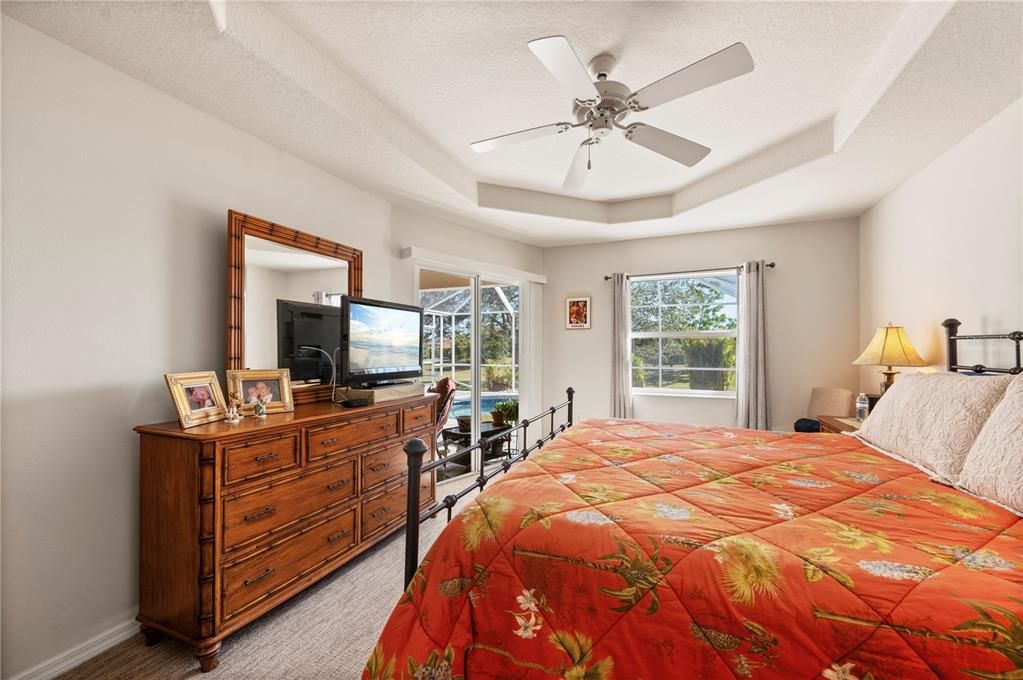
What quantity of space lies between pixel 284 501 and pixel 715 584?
1.85 metres

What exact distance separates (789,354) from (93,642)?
206 inches

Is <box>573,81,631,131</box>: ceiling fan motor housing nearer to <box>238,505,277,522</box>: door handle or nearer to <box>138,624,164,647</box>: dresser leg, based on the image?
<box>238,505,277,522</box>: door handle

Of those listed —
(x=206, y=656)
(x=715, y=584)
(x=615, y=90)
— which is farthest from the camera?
(x=615, y=90)

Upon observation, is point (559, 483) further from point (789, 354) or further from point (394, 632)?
point (789, 354)

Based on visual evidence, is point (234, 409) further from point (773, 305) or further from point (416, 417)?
point (773, 305)

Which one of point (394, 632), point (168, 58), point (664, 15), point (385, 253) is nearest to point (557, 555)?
point (394, 632)

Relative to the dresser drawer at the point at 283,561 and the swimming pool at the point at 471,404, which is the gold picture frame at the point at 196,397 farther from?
the swimming pool at the point at 471,404

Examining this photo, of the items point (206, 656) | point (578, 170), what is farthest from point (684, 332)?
point (206, 656)

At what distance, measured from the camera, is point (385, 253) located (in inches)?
142

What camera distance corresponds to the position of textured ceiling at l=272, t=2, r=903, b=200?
190cm

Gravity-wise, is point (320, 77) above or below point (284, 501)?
above

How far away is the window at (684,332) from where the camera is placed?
468 centimetres

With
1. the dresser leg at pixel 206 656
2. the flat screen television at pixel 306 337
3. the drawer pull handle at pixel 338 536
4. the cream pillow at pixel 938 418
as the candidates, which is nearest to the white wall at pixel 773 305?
the cream pillow at pixel 938 418

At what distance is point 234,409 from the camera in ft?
6.80
